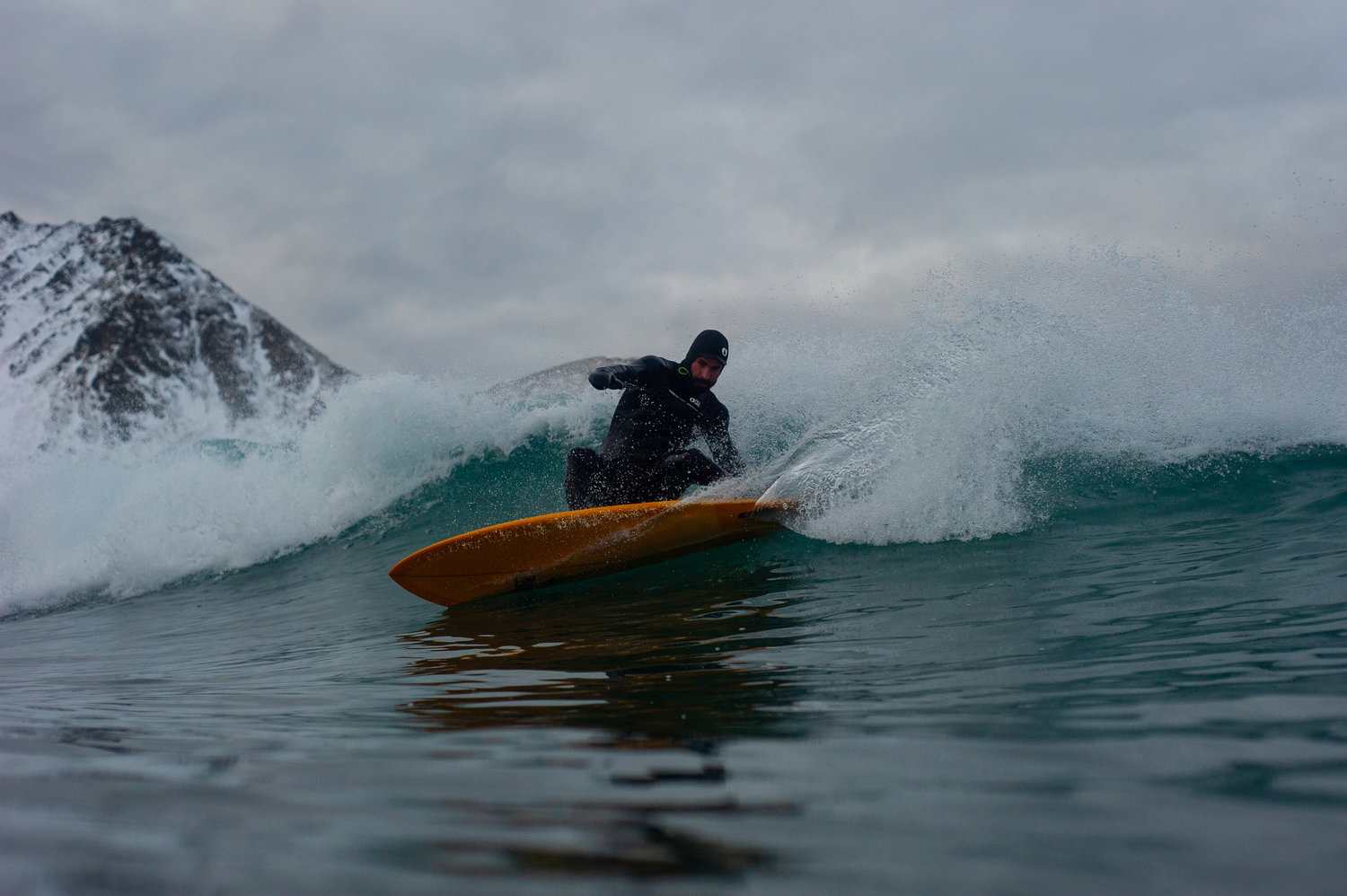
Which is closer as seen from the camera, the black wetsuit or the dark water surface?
the dark water surface

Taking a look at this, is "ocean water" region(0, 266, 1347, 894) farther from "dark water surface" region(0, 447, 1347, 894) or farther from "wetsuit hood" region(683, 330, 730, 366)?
"wetsuit hood" region(683, 330, 730, 366)

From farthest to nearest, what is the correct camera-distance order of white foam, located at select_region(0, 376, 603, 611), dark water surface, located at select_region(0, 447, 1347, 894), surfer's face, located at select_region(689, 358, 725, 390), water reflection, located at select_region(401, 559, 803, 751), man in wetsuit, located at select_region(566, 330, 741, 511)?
white foam, located at select_region(0, 376, 603, 611) → surfer's face, located at select_region(689, 358, 725, 390) → man in wetsuit, located at select_region(566, 330, 741, 511) → water reflection, located at select_region(401, 559, 803, 751) → dark water surface, located at select_region(0, 447, 1347, 894)

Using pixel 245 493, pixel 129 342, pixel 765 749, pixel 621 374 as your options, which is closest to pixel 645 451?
pixel 621 374

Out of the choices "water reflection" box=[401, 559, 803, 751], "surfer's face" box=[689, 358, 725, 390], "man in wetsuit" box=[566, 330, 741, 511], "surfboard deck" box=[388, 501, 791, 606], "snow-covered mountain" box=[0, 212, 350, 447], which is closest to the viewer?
"water reflection" box=[401, 559, 803, 751]

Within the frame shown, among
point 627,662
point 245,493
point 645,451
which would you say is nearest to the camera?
point 627,662

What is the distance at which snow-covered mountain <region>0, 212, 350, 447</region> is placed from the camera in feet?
420

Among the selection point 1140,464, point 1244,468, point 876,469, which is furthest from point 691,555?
point 1244,468

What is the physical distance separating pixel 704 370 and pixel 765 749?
4.75m

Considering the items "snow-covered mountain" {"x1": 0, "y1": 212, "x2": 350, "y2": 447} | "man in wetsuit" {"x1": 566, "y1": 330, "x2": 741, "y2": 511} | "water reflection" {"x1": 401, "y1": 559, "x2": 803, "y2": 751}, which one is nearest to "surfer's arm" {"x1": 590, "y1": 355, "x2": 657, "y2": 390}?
"man in wetsuit" {"x1": 566, "y1": 330, "x2": 741, "y2": 511}

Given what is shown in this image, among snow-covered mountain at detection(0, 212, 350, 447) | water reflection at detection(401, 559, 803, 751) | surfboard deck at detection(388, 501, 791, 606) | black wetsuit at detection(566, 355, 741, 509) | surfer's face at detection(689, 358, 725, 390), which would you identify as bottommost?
water reflection at detection(401, 559, 803, 751)

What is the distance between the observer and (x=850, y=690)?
2137mm

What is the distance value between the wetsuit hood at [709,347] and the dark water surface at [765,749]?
254 centimetres

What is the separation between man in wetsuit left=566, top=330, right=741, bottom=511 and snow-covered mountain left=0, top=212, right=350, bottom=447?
130839 millimetres

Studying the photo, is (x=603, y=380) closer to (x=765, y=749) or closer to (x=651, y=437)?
(x=651, y=437)
